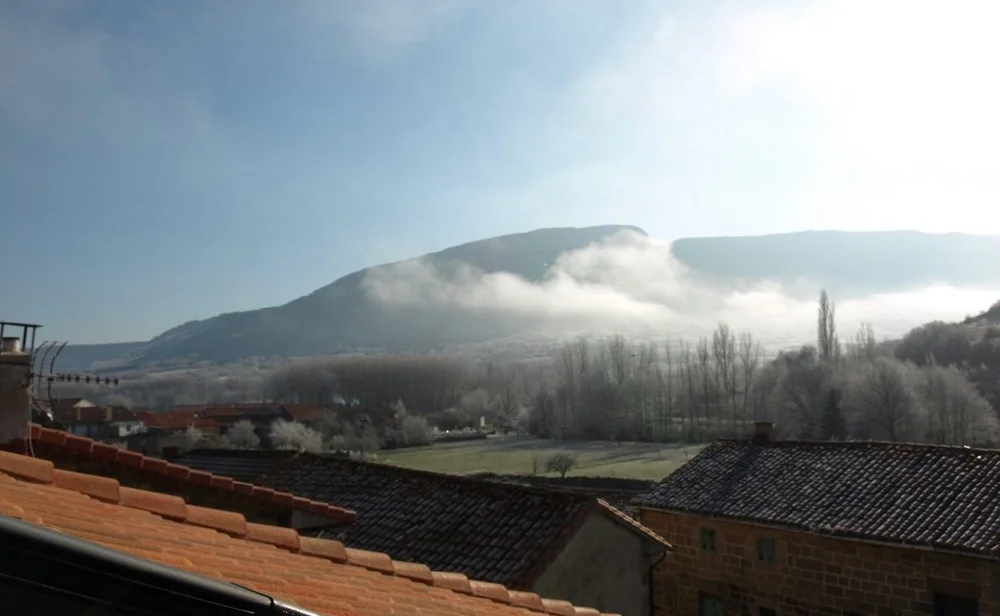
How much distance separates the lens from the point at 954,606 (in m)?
14.1

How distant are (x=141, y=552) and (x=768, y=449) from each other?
66.1ft

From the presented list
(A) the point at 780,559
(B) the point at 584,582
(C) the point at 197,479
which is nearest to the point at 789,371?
(A) the point at 780,559

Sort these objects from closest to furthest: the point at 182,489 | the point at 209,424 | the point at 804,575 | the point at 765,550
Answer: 1. the point at 182,489
2. the point at 804,575
3. the point at 765,550
4. the point at 209,424

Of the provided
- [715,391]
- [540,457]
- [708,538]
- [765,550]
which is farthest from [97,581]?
[715,391]

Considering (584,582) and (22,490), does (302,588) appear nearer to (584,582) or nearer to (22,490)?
(22,490)

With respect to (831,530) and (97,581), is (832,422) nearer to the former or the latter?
(831,530)

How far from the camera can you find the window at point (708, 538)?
18.3m

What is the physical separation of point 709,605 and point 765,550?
2.18 meters

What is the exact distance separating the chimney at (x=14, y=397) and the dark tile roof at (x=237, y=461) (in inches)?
453

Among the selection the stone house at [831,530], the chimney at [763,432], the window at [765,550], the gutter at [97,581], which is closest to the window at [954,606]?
the stone house at [831,530]

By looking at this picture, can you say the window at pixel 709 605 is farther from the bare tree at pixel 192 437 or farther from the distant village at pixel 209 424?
the bare tree at pixel 192 437

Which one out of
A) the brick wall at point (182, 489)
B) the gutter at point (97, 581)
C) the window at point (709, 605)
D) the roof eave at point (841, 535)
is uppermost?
the gutter at point (97, 581)

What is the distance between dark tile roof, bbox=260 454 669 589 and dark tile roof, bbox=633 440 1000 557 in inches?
228

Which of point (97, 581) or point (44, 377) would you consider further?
point (44, 377)
